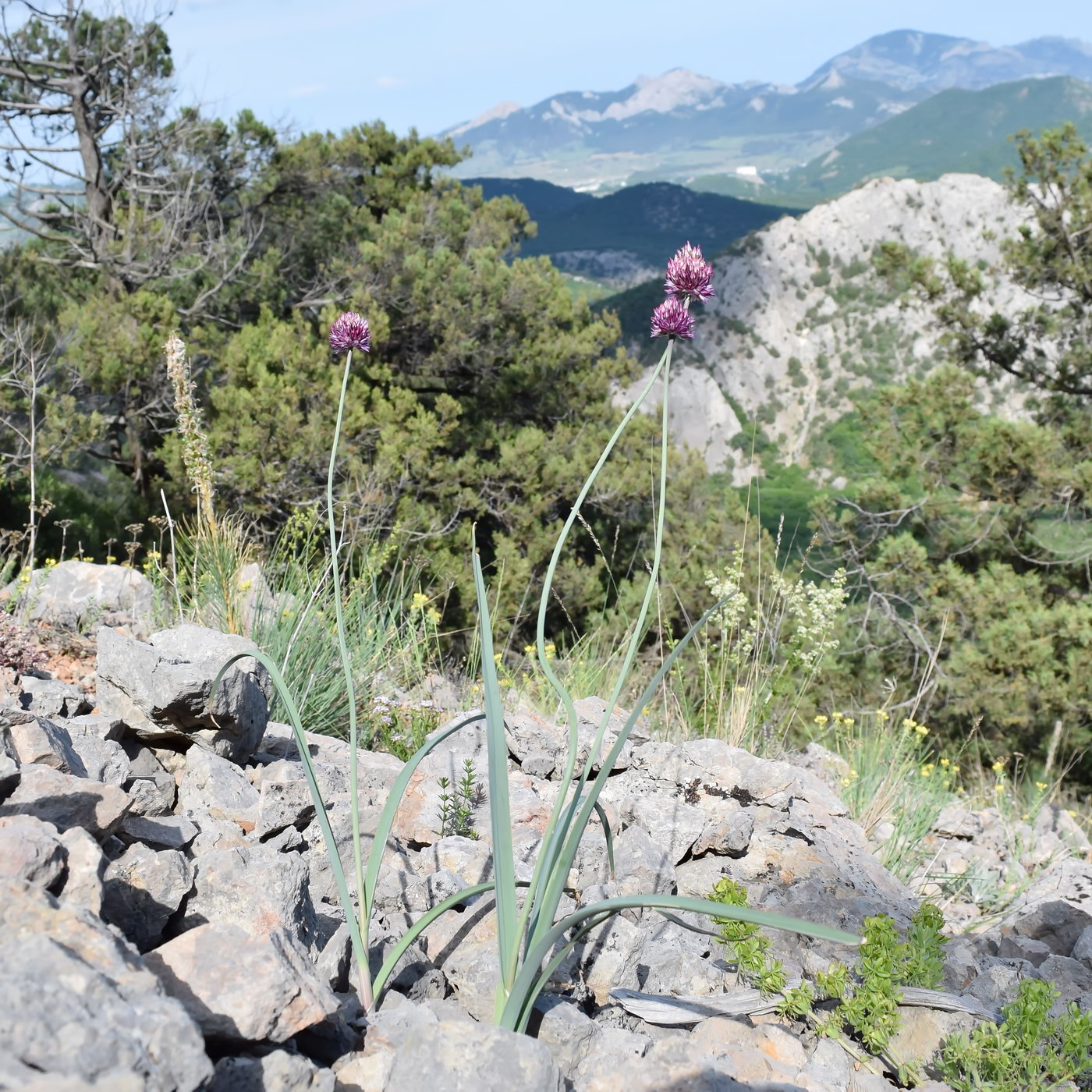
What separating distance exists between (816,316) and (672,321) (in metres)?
48.5

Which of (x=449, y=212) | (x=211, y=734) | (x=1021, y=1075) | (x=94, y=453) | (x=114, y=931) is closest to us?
(x=114, y=931)

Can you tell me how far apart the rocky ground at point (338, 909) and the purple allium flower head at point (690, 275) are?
1431 mm

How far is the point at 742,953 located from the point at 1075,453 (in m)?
10.0

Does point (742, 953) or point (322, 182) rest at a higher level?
point (322, 182)

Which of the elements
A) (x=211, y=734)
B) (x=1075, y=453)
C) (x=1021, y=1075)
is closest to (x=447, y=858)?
(x=211, y=734)

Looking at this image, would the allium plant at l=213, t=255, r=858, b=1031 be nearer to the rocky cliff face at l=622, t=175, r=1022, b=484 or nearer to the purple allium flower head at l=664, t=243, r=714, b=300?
the purple allium flower head at l=664, t=243, r=714, b=300

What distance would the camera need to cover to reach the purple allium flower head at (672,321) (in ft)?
6.26

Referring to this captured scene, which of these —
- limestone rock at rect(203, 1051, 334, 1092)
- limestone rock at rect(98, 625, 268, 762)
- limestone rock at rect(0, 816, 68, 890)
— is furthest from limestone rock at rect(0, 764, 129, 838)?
limestone rock at rect(203, 1051, 334, 1092)

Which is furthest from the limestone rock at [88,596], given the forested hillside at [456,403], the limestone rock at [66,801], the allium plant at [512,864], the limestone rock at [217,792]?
the forested hillside at [456,403]

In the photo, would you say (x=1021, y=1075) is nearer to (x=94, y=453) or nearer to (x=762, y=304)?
(x=94, y=453)

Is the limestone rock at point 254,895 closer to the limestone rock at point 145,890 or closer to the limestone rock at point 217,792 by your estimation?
the limestone rock at point 145,890

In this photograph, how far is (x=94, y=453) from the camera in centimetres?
991

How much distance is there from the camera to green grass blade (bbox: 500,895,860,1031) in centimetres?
133

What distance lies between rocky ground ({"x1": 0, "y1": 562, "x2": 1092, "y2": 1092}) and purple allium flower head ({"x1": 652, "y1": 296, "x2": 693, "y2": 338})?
1.34 metres
